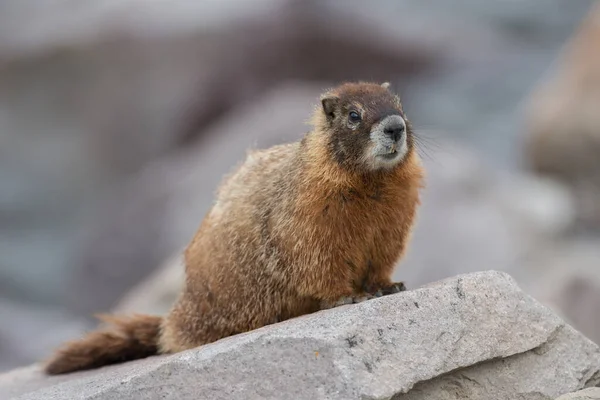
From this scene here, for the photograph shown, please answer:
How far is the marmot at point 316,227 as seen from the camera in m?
6.21

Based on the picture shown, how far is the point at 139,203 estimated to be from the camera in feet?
48.5

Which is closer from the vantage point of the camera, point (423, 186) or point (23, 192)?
point (423, 186)

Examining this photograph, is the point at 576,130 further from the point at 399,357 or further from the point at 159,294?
the point at 399,357

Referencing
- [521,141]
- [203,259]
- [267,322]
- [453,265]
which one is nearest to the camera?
[267,322]

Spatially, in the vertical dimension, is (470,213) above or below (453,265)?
above

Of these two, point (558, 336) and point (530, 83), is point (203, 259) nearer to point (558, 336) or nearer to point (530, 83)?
point (558, 336)

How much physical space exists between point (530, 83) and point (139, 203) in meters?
8.84

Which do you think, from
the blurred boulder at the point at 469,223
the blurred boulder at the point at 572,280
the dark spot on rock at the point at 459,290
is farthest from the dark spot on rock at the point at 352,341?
the blurred boulder at the point at 469,223

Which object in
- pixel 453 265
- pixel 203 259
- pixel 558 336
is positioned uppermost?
pixel 453 265

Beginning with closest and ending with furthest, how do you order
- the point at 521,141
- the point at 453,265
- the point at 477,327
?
the point at 477,327 < the point at 453,265 < the point at 521,141

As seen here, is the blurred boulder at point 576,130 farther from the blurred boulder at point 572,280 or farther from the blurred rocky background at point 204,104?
the blurred boulder at point 572,280

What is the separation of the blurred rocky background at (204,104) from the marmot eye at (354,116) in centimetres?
706

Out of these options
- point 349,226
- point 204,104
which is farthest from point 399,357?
point 204,104

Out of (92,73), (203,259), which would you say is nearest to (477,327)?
(203,259)
